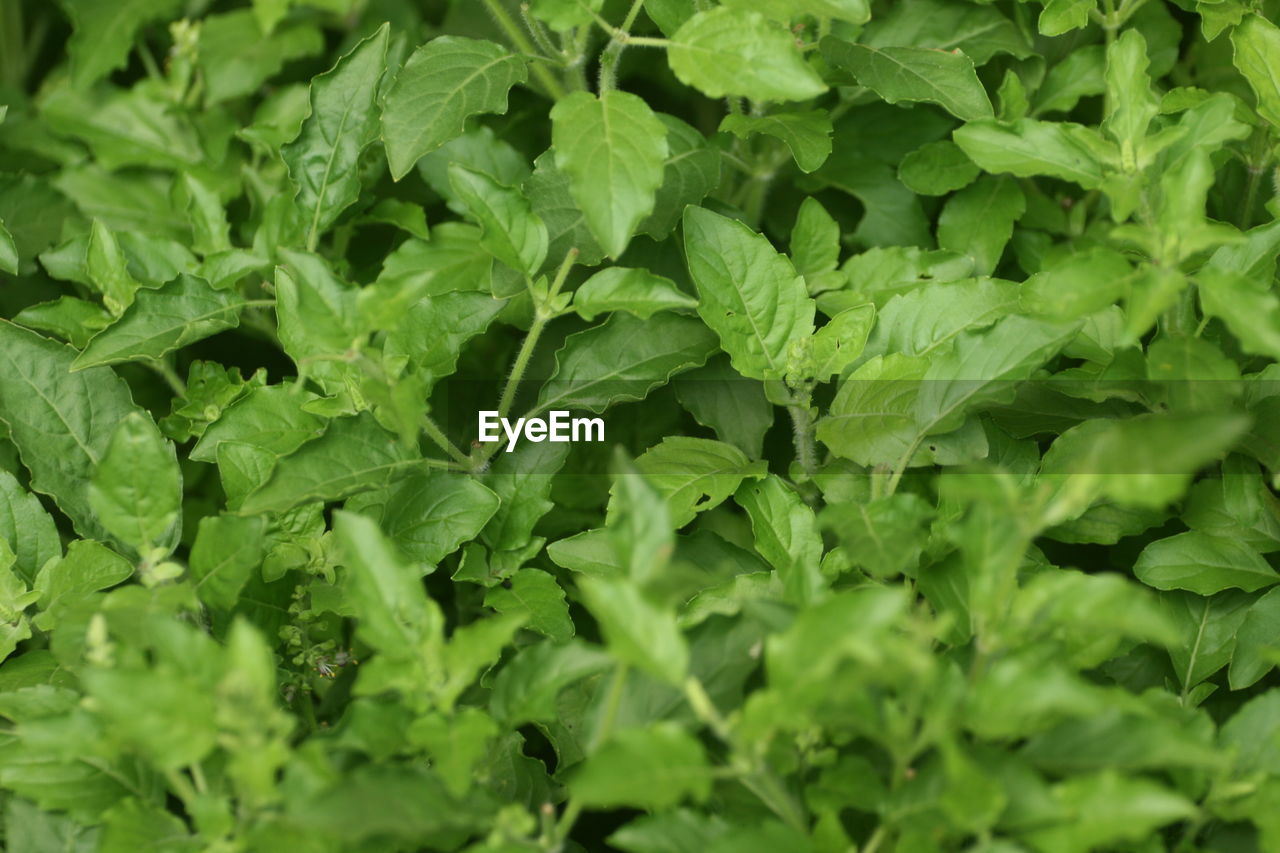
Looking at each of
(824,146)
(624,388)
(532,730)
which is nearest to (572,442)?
(624,388)

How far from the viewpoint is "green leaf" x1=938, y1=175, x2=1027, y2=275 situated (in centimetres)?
160

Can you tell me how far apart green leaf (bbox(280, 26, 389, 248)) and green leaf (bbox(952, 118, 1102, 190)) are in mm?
783

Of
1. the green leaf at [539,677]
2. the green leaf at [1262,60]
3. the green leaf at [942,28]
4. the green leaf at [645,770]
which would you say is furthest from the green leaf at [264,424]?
the green leaf at [1262,60]

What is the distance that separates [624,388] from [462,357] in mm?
370

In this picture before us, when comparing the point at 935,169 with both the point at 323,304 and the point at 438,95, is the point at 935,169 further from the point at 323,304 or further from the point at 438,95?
the point at 323,304

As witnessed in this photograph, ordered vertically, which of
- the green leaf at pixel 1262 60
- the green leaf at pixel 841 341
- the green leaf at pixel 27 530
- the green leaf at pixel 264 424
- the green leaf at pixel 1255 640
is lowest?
the green leaf at pixel 1255 640

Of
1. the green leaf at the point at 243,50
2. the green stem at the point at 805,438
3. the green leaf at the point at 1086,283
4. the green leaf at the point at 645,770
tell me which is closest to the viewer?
the green leaf at the point at 645,770

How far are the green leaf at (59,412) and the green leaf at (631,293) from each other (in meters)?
0.63

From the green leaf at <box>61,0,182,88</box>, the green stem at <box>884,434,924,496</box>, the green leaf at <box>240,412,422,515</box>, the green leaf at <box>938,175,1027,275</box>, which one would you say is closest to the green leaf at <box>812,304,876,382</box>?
the green stem at <box>884,434,924,496</box>

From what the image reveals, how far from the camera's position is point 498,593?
141 cm

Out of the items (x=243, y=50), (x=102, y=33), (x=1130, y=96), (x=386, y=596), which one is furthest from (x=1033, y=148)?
(x=102, y=33)

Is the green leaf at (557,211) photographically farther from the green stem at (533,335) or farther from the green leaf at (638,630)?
the green leaf at (638,630)

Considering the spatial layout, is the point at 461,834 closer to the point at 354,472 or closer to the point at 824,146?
the point at 354,472

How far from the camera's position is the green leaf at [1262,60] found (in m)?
1.43
